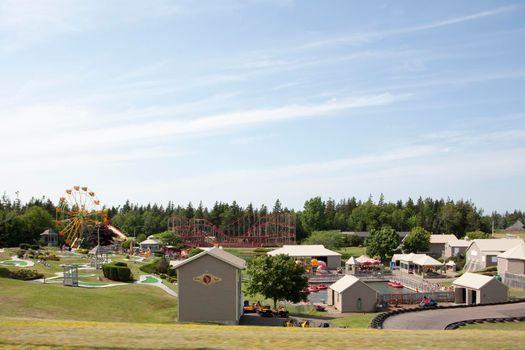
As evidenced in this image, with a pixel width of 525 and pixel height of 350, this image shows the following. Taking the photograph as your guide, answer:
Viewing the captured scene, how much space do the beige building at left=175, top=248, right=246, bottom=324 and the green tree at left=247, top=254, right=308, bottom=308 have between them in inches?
243

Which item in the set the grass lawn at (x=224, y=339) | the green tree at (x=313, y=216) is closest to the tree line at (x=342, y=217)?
the green tree at (x=313, y=216)

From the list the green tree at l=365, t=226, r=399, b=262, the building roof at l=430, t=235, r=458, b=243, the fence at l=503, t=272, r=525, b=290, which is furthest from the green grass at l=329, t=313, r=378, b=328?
the building roof at l=430, t=235, r=458, b=243

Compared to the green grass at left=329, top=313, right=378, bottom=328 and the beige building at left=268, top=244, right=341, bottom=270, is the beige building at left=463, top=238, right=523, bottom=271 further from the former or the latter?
the green grass at left=329, top=313, right=378, bottom=328

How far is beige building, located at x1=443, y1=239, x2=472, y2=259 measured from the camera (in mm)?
82562

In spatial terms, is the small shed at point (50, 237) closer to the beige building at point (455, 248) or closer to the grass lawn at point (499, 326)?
the beige building at point (455, 248)

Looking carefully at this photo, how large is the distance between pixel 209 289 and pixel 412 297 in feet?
69.9

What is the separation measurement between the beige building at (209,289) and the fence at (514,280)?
34.7 m

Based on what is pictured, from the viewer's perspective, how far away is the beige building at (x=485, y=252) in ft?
219

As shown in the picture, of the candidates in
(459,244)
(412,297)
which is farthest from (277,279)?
(459,244)

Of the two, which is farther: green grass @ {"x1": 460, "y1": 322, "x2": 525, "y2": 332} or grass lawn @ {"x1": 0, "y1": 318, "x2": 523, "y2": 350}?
green grass @ {"x1": 460, "y1": 322, "x2": 525, "y2": 332}

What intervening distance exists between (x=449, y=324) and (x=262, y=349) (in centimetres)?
2181

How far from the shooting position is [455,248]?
8319 centimetres

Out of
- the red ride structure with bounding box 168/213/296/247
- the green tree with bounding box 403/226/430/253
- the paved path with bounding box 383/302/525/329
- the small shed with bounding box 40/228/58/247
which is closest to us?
the paved path with bounding box 383/302/525/329

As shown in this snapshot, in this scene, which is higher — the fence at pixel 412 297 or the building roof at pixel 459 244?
the building roof at pixel 459 244
